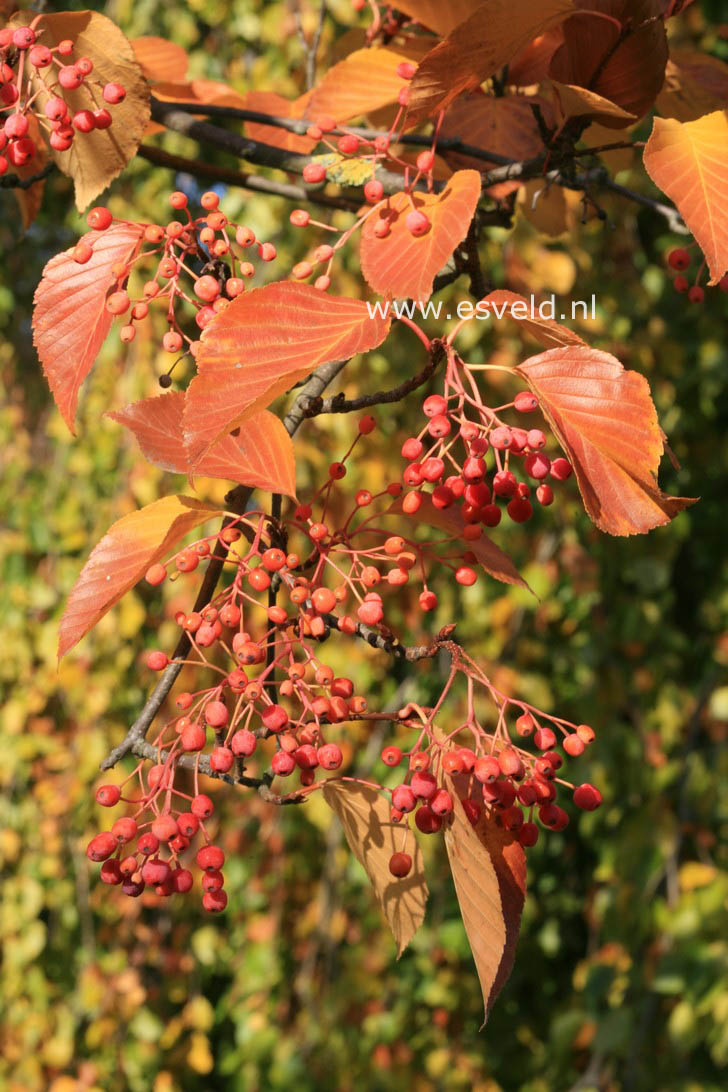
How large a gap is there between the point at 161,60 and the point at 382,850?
542 millimetres

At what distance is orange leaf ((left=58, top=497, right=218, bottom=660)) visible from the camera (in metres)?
0.48

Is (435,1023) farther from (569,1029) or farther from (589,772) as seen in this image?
(589,772)

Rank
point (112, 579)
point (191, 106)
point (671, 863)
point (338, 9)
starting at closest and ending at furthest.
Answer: point (112, 579)
point (191, 106)
point (671, 863)
point (338, 9)

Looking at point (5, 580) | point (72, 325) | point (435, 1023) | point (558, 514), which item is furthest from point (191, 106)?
point (435, 1023)

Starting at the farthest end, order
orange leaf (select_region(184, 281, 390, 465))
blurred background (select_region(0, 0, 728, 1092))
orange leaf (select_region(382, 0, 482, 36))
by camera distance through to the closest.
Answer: blurred background (select_region(0, 0, 728, 1092)) < orange leaf (select_region(382, 0, 482, 36)) < orange leaf (select_region(184, 281, 390, 465))

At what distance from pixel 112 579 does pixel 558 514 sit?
1637 mm

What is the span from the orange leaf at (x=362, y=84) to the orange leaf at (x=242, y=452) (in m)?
0.25

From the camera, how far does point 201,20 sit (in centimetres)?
261

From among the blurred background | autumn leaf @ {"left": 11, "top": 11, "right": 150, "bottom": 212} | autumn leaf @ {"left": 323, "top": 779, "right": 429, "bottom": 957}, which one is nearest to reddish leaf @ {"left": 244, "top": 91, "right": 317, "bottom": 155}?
autumn leaf @ {"left": 11, "top": 11, "right": 150, "bottom": 212}

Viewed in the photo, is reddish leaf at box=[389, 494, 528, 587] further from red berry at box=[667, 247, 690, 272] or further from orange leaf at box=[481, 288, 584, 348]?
red berry at box=[667, 247, 690, 272]

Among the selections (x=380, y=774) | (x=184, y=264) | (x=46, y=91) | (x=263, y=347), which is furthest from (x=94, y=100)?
(x=380, y=774)

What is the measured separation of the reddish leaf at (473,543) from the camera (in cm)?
54

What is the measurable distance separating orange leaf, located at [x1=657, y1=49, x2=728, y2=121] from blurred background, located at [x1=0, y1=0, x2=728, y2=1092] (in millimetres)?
1210

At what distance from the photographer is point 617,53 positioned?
546 millimetres
